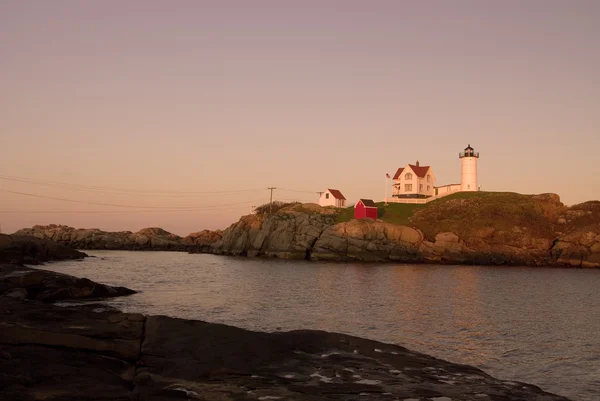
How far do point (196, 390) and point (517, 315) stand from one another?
30355 mm

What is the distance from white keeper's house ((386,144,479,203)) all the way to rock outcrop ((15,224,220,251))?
209 feet

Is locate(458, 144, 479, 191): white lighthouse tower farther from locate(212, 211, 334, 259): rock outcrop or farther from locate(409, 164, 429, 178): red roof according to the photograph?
locate(212, 211, 334, 259): rock outcrop

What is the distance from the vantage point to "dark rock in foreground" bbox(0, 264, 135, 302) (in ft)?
109

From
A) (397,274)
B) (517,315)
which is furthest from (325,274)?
(517,315)

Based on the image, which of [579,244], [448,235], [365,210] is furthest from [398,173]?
[579,244]

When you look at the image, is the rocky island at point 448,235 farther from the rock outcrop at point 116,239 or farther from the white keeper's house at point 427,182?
the rock outcrop at point 116,239

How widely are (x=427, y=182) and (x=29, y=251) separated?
105915 mm

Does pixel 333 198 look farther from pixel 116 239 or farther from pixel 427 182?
pixel 116 239

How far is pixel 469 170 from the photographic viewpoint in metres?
142

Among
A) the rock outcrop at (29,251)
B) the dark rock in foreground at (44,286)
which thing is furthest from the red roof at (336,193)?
the dark rock in foreground at (44,286)

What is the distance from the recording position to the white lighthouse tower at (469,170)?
142 metres

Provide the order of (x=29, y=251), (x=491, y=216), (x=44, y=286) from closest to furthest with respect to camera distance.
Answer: (x=44, y=286), (x=29, y=251), (x=491, y=216)

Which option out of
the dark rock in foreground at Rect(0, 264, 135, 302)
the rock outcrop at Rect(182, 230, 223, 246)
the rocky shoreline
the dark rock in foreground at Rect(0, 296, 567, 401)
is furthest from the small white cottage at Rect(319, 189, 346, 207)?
the dark rock in foreground at Rect(0, 296, 567, 401)

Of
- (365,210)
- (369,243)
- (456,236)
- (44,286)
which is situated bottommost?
(44,286)
